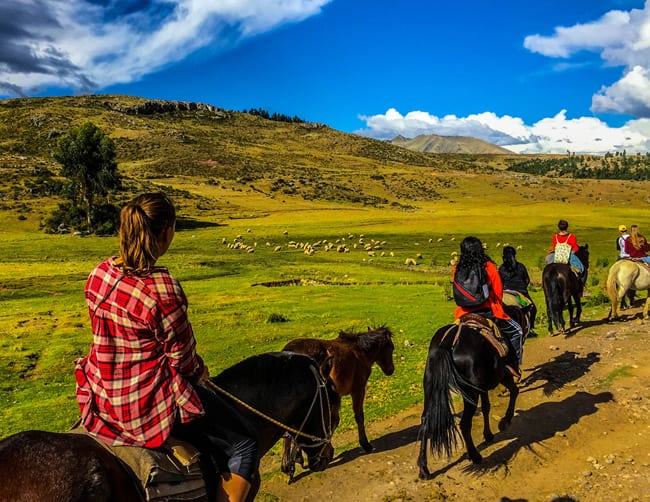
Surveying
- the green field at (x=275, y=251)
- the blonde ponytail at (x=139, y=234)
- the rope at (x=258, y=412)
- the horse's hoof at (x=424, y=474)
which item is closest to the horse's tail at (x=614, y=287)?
the green field at (x=275, y=251)

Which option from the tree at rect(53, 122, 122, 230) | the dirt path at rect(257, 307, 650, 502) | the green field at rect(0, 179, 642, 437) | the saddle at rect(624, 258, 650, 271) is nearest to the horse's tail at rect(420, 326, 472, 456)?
the dirt path at rect(257, 307, 650, 502)

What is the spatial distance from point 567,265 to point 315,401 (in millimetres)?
14114

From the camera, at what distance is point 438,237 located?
57938 millimetres

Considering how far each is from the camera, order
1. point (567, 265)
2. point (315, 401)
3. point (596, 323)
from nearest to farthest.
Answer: point (315, 401), point (567, 265), point (596, 323)

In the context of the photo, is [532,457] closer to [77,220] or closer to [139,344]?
[139,344]

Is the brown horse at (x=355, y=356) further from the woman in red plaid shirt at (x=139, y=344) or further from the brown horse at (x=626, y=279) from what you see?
the brown horse at (x=626, y=279)

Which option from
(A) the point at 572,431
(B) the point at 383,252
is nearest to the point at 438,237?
(B) the point at 383,252

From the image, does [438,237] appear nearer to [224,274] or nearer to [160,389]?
[224,274]

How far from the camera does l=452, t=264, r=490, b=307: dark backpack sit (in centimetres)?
868

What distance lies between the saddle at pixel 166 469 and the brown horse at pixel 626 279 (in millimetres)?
17682

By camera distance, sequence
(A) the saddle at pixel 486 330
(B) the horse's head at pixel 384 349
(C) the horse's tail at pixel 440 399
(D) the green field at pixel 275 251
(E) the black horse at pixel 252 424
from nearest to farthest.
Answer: (E) the black horse at pixel 252 424 < (C) the horse's tail at pixel 440 399 < (A) the saddle at pixel 486 330 < (B) the horse's head at pixel 384 349 < (D) the green field at pixel 275 251

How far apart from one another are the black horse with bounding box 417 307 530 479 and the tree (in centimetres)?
6318

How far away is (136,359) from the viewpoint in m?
3.54

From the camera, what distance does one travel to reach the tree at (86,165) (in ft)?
209
